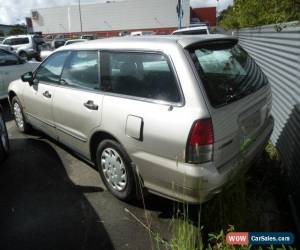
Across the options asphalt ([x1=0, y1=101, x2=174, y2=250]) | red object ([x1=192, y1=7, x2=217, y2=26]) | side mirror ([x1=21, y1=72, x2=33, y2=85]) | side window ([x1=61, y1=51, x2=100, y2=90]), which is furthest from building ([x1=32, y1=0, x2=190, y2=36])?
asphalt ([x1=0, y1=101, x2=174, y2=250])

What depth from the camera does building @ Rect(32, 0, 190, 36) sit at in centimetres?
6842

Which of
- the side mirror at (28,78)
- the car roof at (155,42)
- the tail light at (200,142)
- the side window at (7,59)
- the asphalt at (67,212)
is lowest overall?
the asphalt at (67,212)

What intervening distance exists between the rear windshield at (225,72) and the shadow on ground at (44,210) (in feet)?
5.76

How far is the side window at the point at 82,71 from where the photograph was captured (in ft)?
12.6

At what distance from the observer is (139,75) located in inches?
131

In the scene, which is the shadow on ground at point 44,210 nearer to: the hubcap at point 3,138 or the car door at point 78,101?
the hubcap at point 3,138

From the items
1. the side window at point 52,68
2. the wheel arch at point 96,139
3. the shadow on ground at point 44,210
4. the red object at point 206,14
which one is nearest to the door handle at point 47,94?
the side window at point 52,68

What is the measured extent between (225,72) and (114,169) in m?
1.61

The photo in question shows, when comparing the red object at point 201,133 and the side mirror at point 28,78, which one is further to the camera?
the side mirror at point 28,78

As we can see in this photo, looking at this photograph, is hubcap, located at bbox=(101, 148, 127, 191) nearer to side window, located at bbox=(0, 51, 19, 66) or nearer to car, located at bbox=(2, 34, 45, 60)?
side window, located at bbox=(0, 51, 19, 66)

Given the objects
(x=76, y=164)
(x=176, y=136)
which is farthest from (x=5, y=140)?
(x=176, y=136)

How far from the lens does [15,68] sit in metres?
8.95

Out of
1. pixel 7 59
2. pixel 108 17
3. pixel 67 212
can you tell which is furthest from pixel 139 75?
pixel 108 17

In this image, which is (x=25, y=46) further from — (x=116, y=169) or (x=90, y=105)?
(x=116, y=169)
